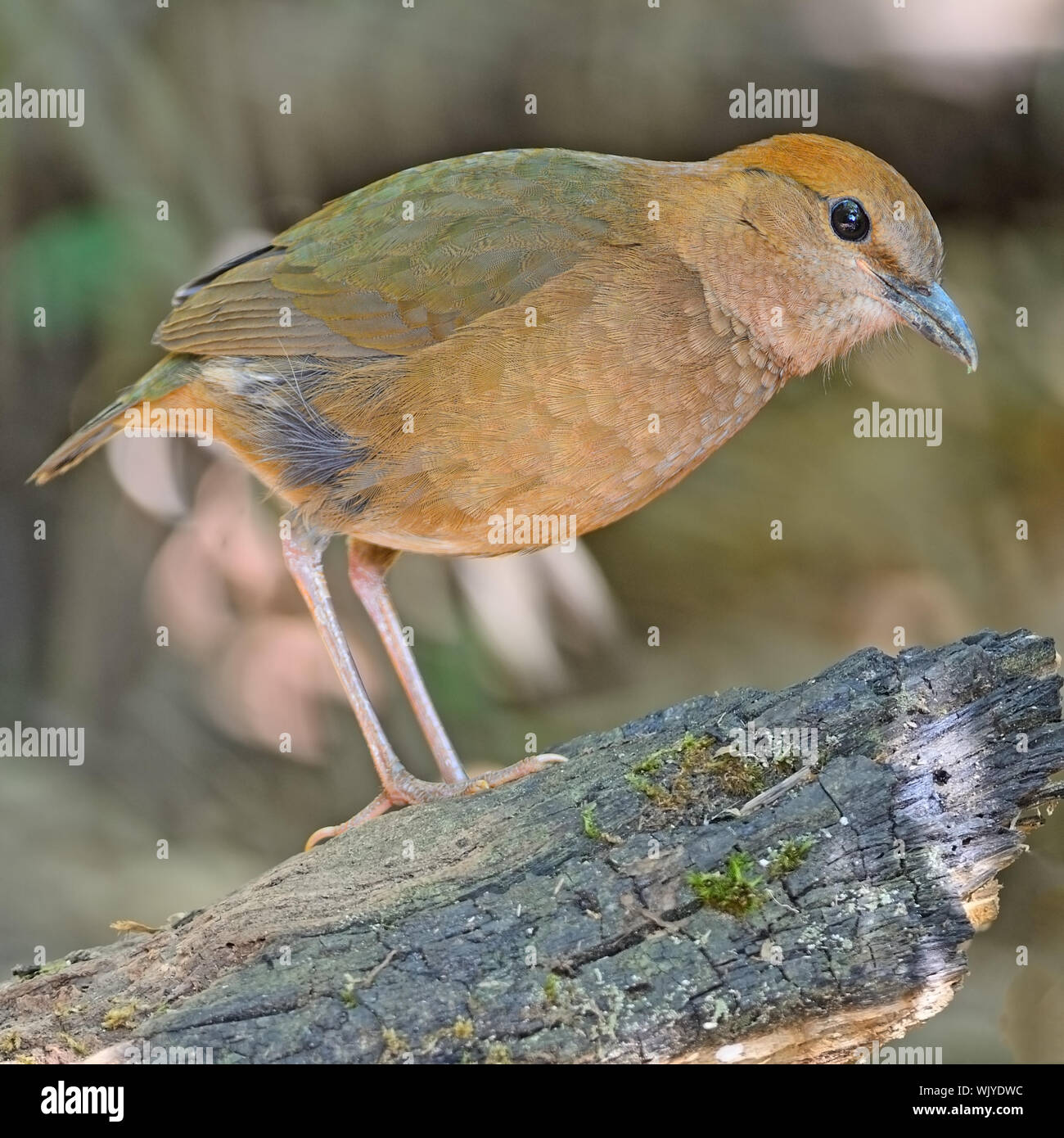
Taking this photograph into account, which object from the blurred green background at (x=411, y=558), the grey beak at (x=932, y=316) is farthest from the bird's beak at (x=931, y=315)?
the blurred green background at (x=411, y=558)

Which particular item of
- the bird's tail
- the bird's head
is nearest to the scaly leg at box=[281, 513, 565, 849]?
the bird's tail

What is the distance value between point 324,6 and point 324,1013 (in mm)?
4707

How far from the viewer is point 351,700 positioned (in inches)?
174

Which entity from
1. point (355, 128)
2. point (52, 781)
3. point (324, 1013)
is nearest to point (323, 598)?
point (324, 1013)

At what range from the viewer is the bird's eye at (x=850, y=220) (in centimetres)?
391

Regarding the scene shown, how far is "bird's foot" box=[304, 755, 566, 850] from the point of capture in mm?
3818

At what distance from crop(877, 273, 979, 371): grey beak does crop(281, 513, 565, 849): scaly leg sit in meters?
1.90

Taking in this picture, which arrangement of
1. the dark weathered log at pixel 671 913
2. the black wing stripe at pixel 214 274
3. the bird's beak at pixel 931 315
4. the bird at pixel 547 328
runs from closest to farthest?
the dark weathered log at pixel 671 913 → the bird at pixel 547 328 → the bird's beak at pixel 931 315 → the black wing stripe at pixel 214 274

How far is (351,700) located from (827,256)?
6.93 ft

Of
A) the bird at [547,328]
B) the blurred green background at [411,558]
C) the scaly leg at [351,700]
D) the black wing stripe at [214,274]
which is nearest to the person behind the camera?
the bird at [547,328]

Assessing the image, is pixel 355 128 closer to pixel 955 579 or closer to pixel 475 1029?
pixel 955 579

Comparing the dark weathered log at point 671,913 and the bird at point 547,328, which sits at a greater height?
the bird at point 547,328

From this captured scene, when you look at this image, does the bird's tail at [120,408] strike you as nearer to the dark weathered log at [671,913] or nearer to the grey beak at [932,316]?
the dark weathered log at [671,913]
